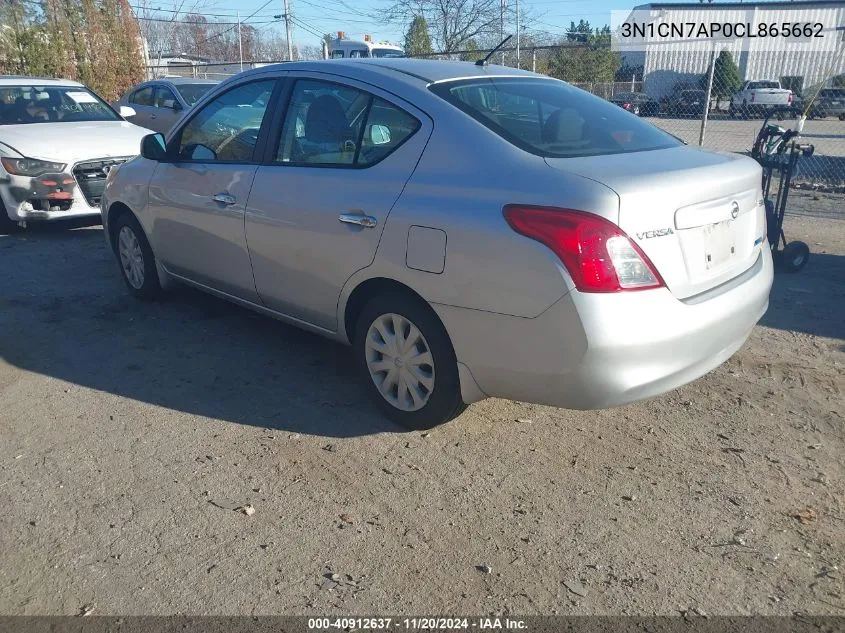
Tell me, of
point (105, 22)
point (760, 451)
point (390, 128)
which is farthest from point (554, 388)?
point (105, 22)

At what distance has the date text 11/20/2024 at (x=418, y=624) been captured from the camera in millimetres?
2473

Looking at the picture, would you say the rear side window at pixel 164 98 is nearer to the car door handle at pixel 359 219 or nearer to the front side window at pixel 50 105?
the front side window at pixel 50 105

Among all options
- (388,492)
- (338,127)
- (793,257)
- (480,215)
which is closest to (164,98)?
(338,127)

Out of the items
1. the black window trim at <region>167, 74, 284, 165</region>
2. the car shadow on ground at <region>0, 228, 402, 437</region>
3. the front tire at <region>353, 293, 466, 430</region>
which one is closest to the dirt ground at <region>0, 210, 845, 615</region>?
the car shadow on ground at <region>0, 228, 402, 437</region>

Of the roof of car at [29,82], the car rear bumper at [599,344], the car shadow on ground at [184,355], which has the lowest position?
the car shadow on ground at [184,355]

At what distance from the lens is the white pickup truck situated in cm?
2177

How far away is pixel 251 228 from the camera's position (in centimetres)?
426

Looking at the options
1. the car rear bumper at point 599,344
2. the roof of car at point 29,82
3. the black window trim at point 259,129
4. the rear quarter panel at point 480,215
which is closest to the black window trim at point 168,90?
the roof of car at point 29,82

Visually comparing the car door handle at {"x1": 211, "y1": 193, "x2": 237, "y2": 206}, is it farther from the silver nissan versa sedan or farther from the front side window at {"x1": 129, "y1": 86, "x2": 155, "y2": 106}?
the front side window at {"x1": 129, "y1": 86, "x2": 155, "y2": 106}

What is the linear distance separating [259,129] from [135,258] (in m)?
1.89

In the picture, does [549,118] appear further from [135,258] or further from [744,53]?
[744,53]

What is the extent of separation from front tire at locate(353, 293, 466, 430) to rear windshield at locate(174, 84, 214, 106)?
10.6 meters

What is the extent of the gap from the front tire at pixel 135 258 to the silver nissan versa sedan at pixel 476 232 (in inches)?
39.2

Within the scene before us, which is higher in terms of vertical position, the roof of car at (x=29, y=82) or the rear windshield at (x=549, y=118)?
the roof of car at (x=29, y=82)
